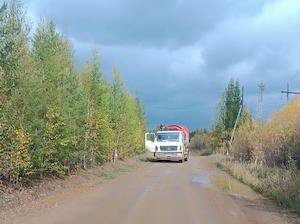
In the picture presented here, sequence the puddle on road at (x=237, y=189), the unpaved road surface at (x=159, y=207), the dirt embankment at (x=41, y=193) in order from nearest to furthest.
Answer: the unpaved road surface at (x=159, y=207)
the dirt embankment at (x=41, y=193)
the puddle on road at (x=237, y=189)

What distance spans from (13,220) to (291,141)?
A: 20.6m

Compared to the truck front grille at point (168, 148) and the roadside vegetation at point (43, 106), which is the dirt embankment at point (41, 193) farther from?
the truck front grille at point (168, 148)

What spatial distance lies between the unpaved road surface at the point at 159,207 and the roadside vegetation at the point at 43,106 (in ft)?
8.31

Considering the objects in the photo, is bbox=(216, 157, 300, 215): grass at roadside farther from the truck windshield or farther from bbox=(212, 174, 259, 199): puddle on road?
the truck windshield

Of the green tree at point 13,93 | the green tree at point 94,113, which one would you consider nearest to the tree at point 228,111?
the green tree at point 94,113

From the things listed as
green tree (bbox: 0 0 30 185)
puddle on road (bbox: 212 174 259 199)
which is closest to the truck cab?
puddle on road (bbox: 212 174 259 199)

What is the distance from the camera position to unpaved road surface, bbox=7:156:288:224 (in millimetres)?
13375

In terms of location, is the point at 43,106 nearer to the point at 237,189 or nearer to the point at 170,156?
the point at 237,189

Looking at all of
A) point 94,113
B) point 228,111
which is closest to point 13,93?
point 94,113

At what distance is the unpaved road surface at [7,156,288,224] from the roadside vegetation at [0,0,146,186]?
2.53 m

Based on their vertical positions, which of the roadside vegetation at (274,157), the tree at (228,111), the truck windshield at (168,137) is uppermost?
the tree at (228,111)

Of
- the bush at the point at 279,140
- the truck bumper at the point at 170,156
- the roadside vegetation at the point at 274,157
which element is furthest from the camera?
the truck bumper at the point at 170,156

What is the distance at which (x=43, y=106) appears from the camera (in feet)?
68.7

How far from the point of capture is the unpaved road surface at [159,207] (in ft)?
43.9
